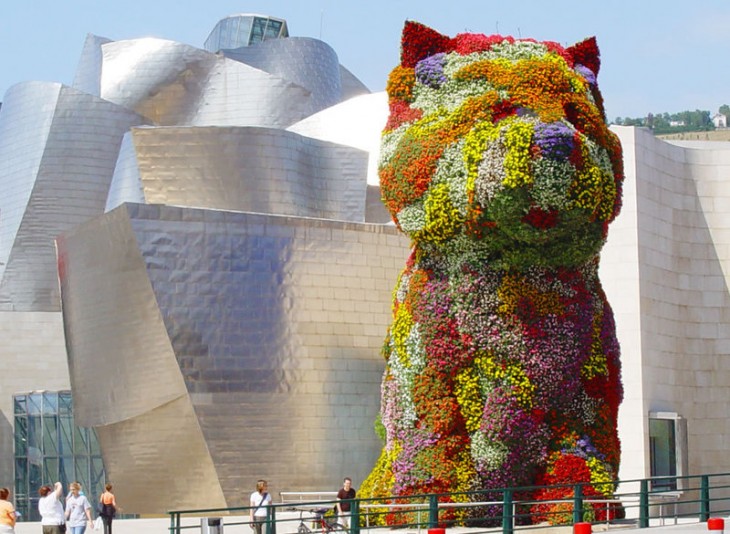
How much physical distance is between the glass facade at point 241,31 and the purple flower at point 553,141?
31949 millimetres

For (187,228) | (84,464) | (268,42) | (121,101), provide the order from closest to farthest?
(187,228)
(84,464)
(121,101)
(268,42)

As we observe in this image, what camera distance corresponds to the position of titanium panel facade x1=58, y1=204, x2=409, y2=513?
32375mm

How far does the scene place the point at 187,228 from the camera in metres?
32.7

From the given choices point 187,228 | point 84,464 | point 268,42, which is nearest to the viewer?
point 187,228

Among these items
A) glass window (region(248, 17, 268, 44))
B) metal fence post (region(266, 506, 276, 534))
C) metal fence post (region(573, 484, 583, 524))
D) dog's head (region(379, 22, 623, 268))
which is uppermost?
glass window (region(248, 17, 268, 44))

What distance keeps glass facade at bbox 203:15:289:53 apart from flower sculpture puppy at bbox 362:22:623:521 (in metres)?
30.0

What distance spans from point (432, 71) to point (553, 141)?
131 inches

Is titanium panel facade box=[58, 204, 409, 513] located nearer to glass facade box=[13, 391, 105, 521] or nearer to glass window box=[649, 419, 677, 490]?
glass window box=[649, 419, 677, 490]

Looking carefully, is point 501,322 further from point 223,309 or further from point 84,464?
point 84,464

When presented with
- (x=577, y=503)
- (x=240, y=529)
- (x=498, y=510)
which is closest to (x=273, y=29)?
(x=240, y=529)

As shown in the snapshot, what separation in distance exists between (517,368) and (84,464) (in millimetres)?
21708

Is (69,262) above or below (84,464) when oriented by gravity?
above

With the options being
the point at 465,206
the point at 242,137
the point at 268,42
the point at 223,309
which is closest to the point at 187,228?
the point at 223,309

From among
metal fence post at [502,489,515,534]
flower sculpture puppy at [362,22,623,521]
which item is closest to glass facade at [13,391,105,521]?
flower sculpture puppy at [362,22,623,521]
